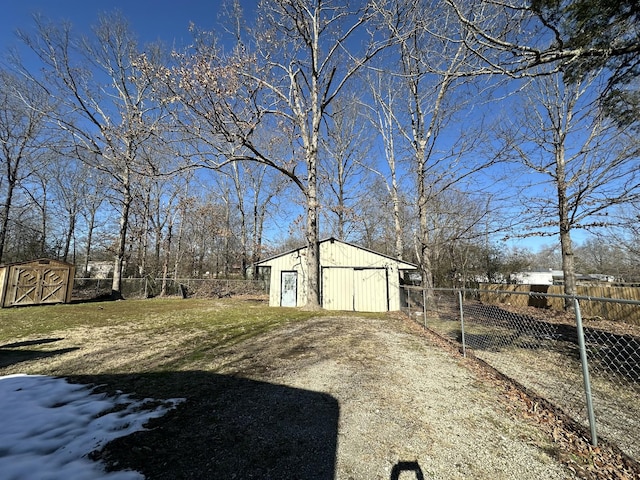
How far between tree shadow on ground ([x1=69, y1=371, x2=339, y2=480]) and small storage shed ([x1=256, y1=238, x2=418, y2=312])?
34.4ft

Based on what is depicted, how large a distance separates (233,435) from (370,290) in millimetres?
11924

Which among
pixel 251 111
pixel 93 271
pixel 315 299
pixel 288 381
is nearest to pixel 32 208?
pixel 93 271

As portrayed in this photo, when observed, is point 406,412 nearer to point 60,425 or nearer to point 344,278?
point 60,425

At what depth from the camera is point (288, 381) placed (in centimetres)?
403

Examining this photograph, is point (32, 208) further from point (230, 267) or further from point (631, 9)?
point (631, 9)

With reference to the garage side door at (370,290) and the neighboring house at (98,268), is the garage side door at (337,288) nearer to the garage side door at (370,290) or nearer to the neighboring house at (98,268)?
the garage side door at (370,290)

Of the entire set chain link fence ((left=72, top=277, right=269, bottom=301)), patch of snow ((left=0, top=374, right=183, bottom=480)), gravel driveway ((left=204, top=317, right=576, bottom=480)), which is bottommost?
gravel driveway ((left=204, top=317, right=576, bottom=480))

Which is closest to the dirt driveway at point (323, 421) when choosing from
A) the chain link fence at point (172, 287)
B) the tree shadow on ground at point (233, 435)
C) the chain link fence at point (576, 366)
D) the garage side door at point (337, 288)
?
the tree shadow on ground at point (233, 435)

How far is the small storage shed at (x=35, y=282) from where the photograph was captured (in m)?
12.5

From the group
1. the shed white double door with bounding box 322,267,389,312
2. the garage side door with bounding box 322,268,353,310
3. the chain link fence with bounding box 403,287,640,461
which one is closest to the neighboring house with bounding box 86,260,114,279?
the garage side door with bounding box 322,268,353,310

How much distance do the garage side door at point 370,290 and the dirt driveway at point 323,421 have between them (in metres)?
8.64

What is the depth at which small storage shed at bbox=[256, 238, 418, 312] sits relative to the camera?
1397 cm

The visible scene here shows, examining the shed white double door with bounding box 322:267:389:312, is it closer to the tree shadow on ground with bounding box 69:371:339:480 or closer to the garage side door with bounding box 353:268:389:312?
the garage side door with bounding box 353:268:389:312

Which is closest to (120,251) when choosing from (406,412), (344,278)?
(344,278)
